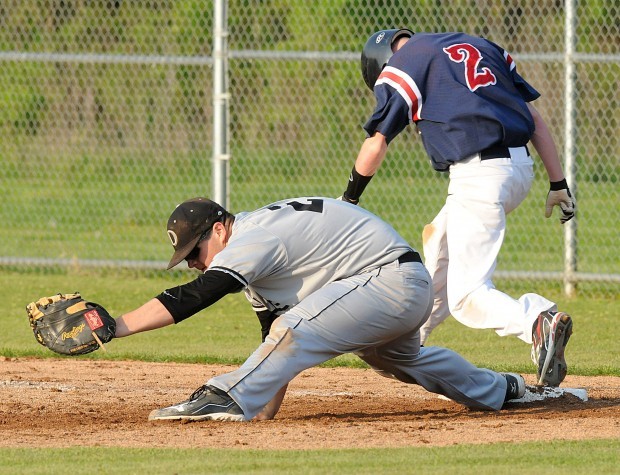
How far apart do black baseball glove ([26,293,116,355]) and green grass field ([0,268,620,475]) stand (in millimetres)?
468

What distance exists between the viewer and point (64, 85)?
46.8ft

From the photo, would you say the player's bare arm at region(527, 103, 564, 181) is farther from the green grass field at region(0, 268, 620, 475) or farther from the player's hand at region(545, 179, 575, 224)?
the green grass field at region(0, 268, 620, 475)

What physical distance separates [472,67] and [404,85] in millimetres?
374

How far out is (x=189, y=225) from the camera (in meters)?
5.45

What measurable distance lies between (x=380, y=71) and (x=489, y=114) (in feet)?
2.55

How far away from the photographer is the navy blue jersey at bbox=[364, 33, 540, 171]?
6496 mm

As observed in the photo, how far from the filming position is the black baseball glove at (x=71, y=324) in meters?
5.33

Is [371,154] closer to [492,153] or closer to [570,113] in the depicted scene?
[492,153]

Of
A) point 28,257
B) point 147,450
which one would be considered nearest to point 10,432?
point 147,450

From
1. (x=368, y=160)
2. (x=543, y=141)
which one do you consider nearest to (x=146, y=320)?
(x=368, y=160)

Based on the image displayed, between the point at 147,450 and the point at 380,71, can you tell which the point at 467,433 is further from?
the point at 380,71

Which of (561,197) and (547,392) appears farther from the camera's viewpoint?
(561,197)

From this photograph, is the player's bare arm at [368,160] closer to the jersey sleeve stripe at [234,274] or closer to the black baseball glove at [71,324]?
the jersey sleeve stripe at [234,274]

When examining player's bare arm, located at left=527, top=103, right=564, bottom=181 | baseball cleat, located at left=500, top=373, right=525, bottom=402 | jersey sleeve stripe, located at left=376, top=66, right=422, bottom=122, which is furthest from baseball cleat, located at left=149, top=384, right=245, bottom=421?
player's bare arm, located at left=527, top=103, right=564, bottom=181
